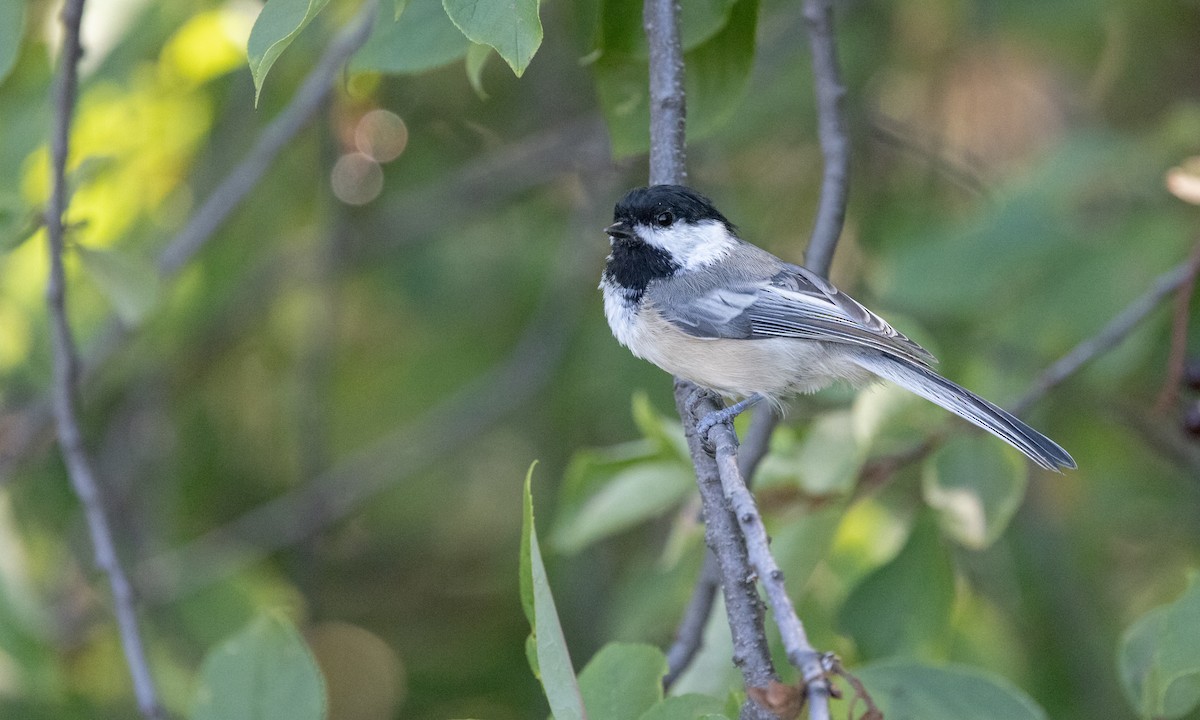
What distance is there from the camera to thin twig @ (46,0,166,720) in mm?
1742

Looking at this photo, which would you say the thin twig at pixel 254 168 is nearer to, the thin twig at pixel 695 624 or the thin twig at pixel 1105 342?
the thin twig at pixel 695 624

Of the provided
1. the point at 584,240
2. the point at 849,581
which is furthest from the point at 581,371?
the point at 849,581

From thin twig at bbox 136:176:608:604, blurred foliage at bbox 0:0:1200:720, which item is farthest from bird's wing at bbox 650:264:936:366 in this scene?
thin twig at bbox 136:176:608:604

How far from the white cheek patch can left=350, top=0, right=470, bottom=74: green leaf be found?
68cm

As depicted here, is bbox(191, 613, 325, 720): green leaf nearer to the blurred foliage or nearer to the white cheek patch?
the blurred foliage

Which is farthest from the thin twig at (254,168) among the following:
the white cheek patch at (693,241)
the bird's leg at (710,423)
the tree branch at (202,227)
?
the bird's leg at (710,423)

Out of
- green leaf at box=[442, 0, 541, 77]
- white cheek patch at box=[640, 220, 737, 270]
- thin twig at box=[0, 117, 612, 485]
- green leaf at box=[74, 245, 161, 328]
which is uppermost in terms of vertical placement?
thin twig at box=[0, 117, 612, 485]

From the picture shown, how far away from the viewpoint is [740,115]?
302cm

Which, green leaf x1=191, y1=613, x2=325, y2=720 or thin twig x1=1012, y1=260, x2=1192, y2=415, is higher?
thin twig x1=1012, y1=260, x2=1192, y2=415

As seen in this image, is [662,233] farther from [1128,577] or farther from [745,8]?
[1128,577]

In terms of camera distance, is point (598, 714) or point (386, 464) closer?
point (598, 714)

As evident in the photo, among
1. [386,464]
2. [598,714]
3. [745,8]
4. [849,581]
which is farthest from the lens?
[386,464]

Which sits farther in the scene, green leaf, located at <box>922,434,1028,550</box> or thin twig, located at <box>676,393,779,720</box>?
green leaf, located at <box>922,434,1028,550</box>

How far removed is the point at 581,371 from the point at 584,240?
1.29 ft
